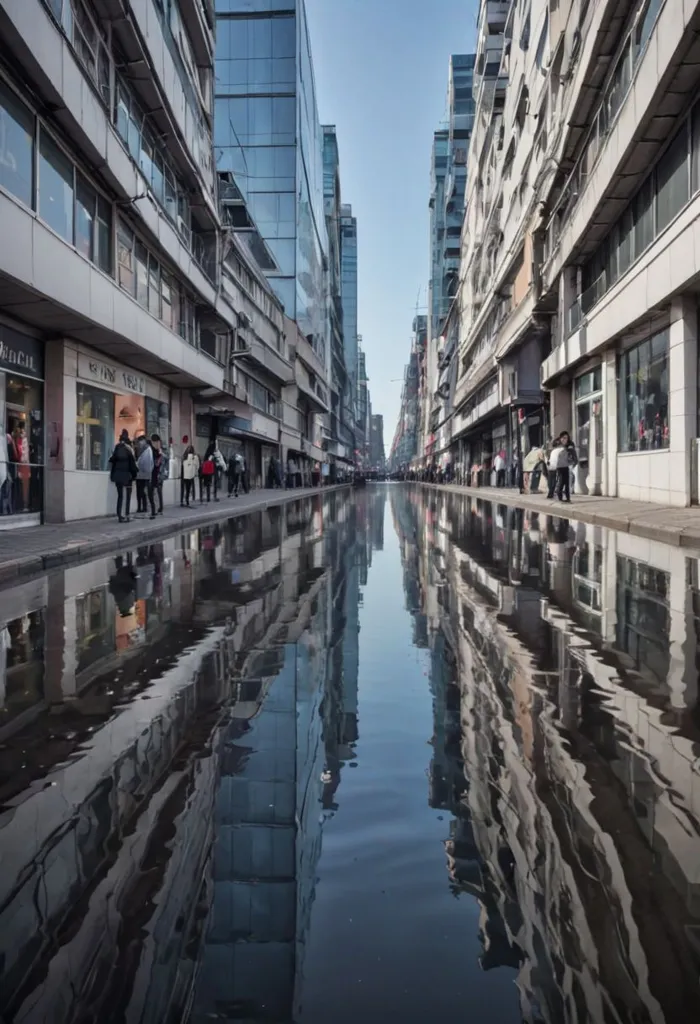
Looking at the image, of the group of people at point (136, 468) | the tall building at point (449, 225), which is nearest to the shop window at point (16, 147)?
the group of people at point (136, 468)

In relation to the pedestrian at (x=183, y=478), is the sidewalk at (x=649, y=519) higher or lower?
lower

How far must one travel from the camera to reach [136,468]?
64.1ft

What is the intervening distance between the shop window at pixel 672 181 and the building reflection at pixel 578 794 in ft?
49.4

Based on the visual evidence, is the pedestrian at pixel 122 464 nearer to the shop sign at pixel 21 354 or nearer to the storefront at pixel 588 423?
the shop sign at pixel 21 354

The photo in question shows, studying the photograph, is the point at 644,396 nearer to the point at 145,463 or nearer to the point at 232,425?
the point at 145,463

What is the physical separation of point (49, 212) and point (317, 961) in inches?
695

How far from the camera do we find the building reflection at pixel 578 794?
2033 mm

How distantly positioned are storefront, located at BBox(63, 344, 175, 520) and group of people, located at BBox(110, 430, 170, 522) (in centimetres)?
85

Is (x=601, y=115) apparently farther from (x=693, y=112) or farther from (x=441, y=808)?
(x=441, y=808)

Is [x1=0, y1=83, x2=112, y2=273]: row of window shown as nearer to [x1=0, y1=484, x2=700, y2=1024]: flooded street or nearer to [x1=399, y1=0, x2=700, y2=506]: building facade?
[x1=0, y1=484, x2=700, y2=1024]: flooded street

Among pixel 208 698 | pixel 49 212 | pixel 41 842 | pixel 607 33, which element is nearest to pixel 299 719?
pixel 208 698

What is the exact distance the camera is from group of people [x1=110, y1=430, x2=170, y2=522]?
62.4 ft

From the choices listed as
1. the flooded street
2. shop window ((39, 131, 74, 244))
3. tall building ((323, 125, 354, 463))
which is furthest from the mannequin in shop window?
tall building ((323, 125, 354, 463))

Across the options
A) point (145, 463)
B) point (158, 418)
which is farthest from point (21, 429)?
point (158, 418)
